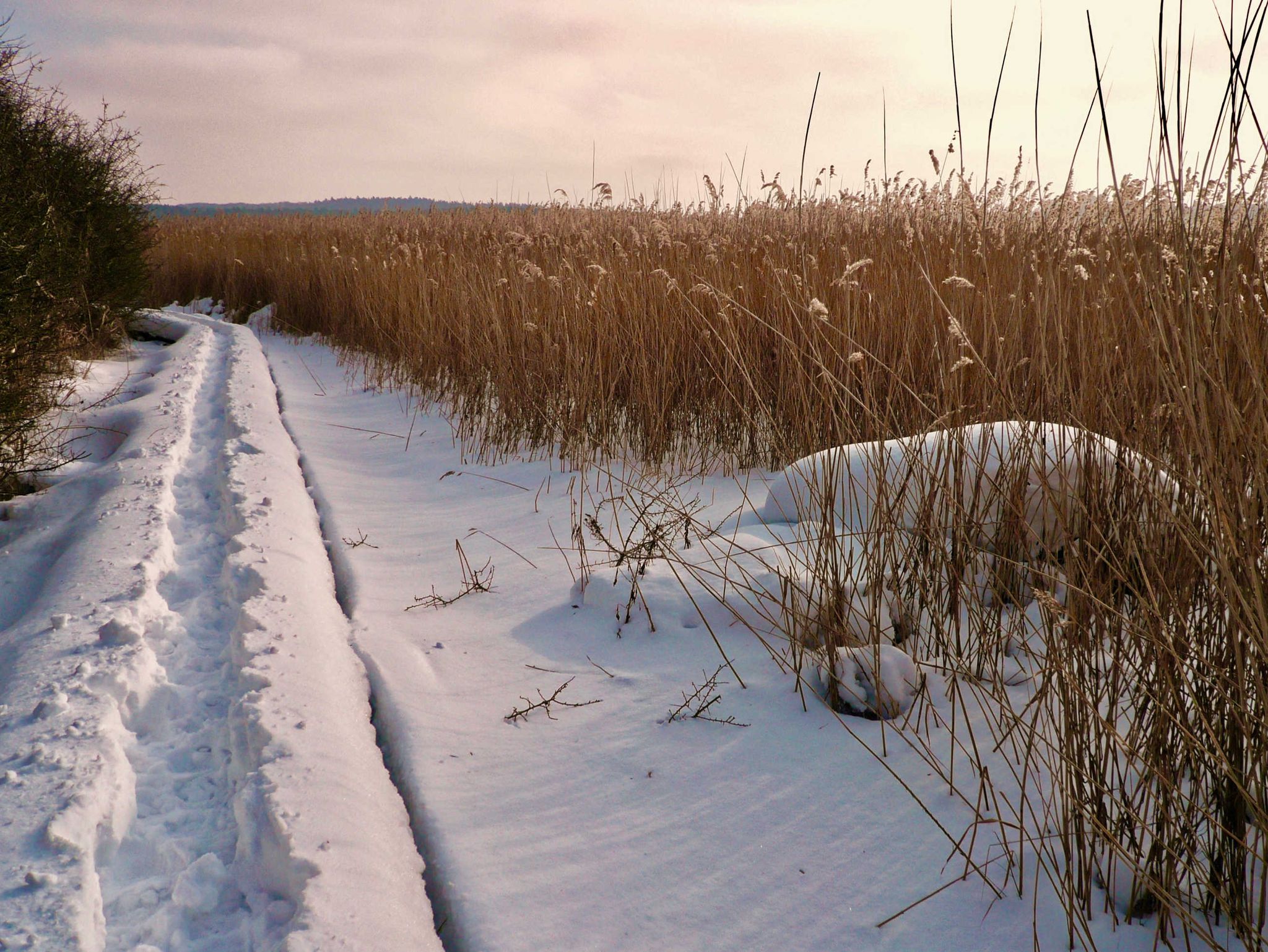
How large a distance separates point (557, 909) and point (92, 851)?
0.73m

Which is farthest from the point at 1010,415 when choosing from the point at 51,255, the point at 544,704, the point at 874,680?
the point at 51,255

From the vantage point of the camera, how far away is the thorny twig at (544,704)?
1.78m

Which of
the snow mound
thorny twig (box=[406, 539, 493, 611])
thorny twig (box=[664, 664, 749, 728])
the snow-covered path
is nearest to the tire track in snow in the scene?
the snow-covered path

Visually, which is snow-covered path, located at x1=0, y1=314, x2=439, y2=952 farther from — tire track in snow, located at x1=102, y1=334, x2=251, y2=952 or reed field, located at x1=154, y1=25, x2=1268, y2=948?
reed field, located at x1=154, y1=25, x2=1268, y2=948

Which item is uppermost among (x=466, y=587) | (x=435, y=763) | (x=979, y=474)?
(x=979, y=474)

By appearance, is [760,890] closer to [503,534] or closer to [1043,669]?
[1043,669]

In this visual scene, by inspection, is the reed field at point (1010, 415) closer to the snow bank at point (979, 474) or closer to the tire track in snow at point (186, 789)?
the snow bank at point (979, 474)

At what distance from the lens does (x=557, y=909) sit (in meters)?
1.27

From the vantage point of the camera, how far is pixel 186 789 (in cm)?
151

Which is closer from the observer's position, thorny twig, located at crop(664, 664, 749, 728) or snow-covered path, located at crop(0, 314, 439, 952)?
snow-covered path, located at crop(0, 314, 439, 952)

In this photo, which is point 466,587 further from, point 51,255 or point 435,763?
point 51,255

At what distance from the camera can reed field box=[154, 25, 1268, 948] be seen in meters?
1.04

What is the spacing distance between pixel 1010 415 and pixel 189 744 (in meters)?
1.97

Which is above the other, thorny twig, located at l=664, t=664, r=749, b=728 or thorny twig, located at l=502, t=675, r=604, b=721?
thorny twig, located at l=664, t=664, r=749, b=728
